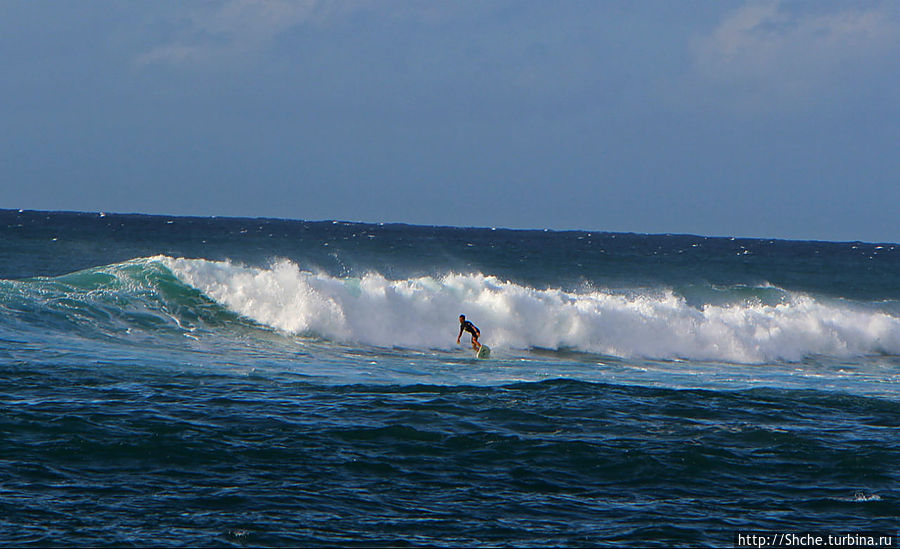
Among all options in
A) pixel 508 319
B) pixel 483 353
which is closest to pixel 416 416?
pixel 483 353

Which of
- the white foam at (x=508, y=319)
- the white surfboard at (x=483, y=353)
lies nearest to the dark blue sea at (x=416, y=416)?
the white foam at (x=508, y=319)

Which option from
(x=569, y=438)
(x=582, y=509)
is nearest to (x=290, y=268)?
(x=569, y=438)

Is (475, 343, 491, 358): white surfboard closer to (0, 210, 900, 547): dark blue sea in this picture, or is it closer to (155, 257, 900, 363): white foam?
(0, 210, 900, 547): dark blue sea

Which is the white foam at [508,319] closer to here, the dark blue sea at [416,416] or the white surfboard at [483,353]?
the dark blue sea at [416,416]

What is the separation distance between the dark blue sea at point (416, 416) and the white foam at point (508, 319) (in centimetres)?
8

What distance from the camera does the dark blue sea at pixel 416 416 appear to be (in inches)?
332

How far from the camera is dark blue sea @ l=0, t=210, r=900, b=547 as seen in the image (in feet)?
27.7

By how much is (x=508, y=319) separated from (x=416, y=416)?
43.0ft

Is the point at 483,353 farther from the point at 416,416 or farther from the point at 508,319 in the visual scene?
the point at 416,416

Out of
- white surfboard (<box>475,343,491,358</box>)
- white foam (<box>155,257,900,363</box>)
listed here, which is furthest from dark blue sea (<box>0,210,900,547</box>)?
white surfboard (<box>475,343,491,358</box>)

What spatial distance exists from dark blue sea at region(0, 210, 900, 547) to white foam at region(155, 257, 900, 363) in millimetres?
85

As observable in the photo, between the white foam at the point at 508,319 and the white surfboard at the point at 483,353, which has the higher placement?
the white foam at the point at 508,319

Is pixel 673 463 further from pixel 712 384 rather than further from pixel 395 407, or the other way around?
pixel 712 384

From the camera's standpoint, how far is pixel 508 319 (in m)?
25.3
